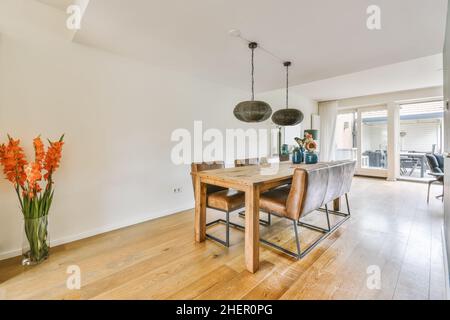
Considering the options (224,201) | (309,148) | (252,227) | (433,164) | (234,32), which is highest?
(234,32)

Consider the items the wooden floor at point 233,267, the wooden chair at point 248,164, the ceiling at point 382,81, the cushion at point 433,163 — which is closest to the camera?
the wooden floor at point 233,267

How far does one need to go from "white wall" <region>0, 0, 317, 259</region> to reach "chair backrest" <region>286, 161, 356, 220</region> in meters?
2.02

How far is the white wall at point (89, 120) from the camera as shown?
2.01 m

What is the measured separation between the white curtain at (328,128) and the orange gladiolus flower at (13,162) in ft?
23.2

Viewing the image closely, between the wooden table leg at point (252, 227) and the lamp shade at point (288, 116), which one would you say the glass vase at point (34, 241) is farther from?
the lamp shade at point (288, 116)

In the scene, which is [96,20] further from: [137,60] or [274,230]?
[274,230]

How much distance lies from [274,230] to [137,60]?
2929 mm

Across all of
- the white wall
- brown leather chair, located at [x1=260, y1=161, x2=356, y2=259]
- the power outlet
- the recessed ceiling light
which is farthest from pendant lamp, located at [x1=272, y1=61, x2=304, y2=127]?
the power outlet

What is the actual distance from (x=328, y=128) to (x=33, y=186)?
280 inches

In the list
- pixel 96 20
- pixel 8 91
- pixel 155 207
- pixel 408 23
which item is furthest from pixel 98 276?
pixel 408 23

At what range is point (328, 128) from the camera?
21.9 feet

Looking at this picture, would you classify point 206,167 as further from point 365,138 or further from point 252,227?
point 365,138

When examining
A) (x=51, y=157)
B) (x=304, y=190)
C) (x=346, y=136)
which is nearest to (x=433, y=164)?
(x=346, y=136)

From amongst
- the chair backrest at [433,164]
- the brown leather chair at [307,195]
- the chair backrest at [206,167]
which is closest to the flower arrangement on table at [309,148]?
the brown leather chair at [307,195]
